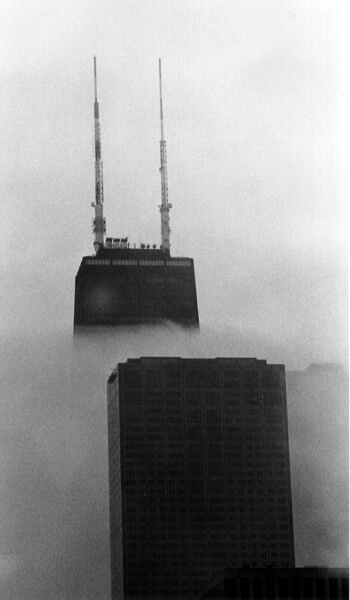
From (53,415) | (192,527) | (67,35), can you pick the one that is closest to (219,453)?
(192,527)

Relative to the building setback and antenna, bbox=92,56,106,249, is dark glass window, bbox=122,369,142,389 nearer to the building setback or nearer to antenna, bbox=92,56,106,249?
the building setback

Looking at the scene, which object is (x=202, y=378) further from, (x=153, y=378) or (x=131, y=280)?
(x=131, y=280)

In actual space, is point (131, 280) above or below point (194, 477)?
above

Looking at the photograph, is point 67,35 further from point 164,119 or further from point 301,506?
point 301,506

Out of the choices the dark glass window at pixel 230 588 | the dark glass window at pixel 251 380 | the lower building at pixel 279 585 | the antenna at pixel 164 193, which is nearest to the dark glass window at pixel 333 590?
the lower building at pixel 279 585

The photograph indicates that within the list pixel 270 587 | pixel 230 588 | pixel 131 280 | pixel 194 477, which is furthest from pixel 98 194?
pixel 270 587

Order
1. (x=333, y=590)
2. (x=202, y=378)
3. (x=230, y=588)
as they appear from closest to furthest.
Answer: (x=333, y=590) → (x=230, y=588) → (x=202, y=378)

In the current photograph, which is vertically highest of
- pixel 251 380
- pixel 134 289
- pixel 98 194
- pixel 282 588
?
pixel 98 194
